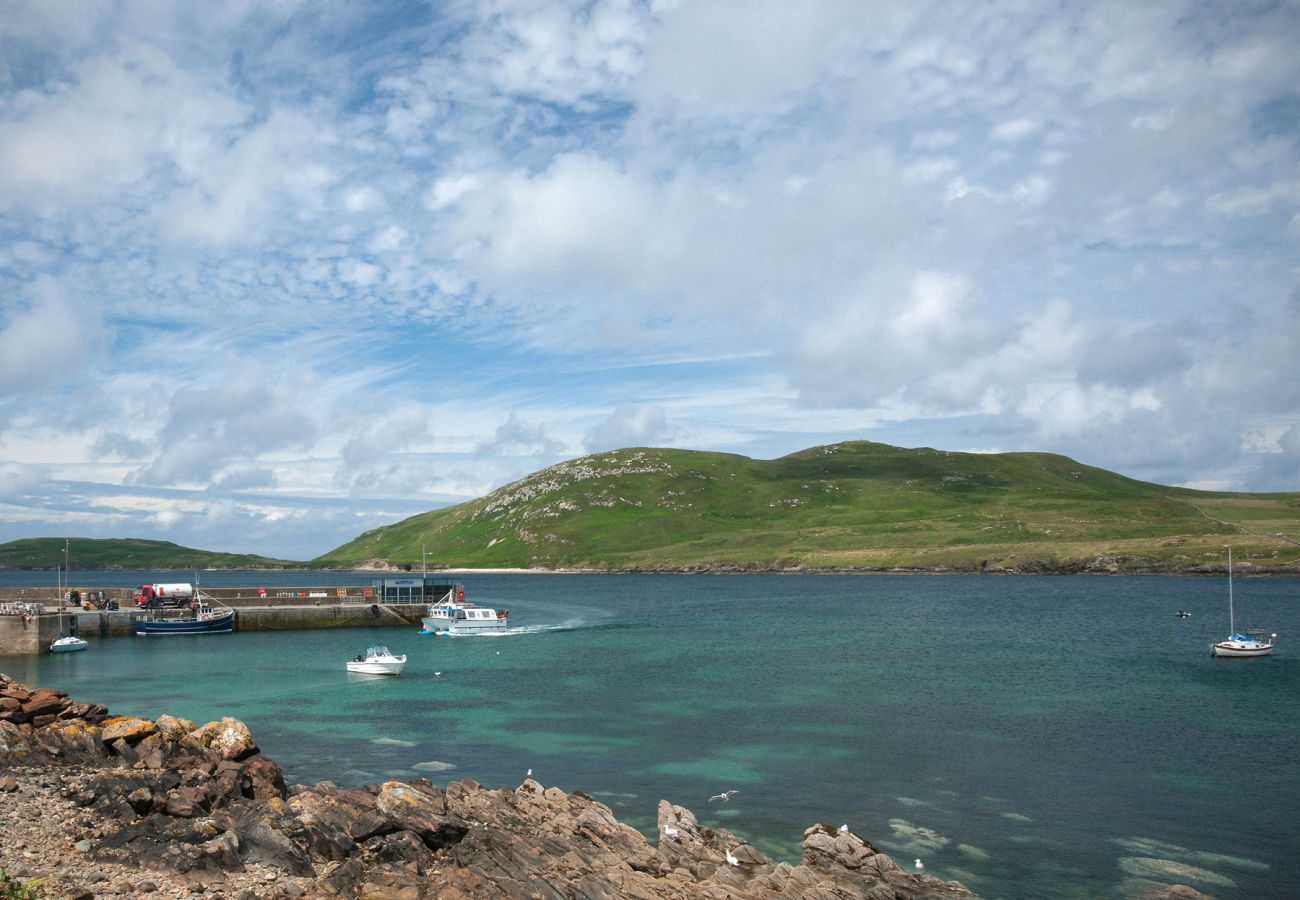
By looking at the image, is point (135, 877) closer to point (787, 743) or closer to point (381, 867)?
point (381, 867)

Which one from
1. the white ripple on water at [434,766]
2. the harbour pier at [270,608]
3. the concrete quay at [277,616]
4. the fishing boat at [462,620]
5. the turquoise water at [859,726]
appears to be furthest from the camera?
the fishing boat at [462,620]

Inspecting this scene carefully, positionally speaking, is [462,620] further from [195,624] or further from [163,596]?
[163,596]

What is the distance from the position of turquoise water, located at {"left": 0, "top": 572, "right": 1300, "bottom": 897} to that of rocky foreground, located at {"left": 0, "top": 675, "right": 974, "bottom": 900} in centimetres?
522

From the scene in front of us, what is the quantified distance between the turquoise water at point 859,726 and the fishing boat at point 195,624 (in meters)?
3.60

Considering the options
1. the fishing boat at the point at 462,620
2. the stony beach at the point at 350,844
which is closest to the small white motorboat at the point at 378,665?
the fishing boat at the point at 462,620

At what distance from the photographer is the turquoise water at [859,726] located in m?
33.8

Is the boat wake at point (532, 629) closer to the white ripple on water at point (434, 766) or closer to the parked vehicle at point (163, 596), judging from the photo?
the parked vehicle at point (163, 596)

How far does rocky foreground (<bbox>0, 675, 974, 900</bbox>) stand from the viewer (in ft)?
74.2

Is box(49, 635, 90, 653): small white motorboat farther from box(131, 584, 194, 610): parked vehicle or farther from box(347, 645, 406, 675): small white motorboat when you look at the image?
box(347, 645, 406, 675): small white motorboat

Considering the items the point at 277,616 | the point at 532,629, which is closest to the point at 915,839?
the point at 532,629

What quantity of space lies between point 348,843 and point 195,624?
3996 inches

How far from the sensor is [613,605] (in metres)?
161

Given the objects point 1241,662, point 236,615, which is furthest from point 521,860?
point 236,615

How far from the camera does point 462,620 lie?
115m
